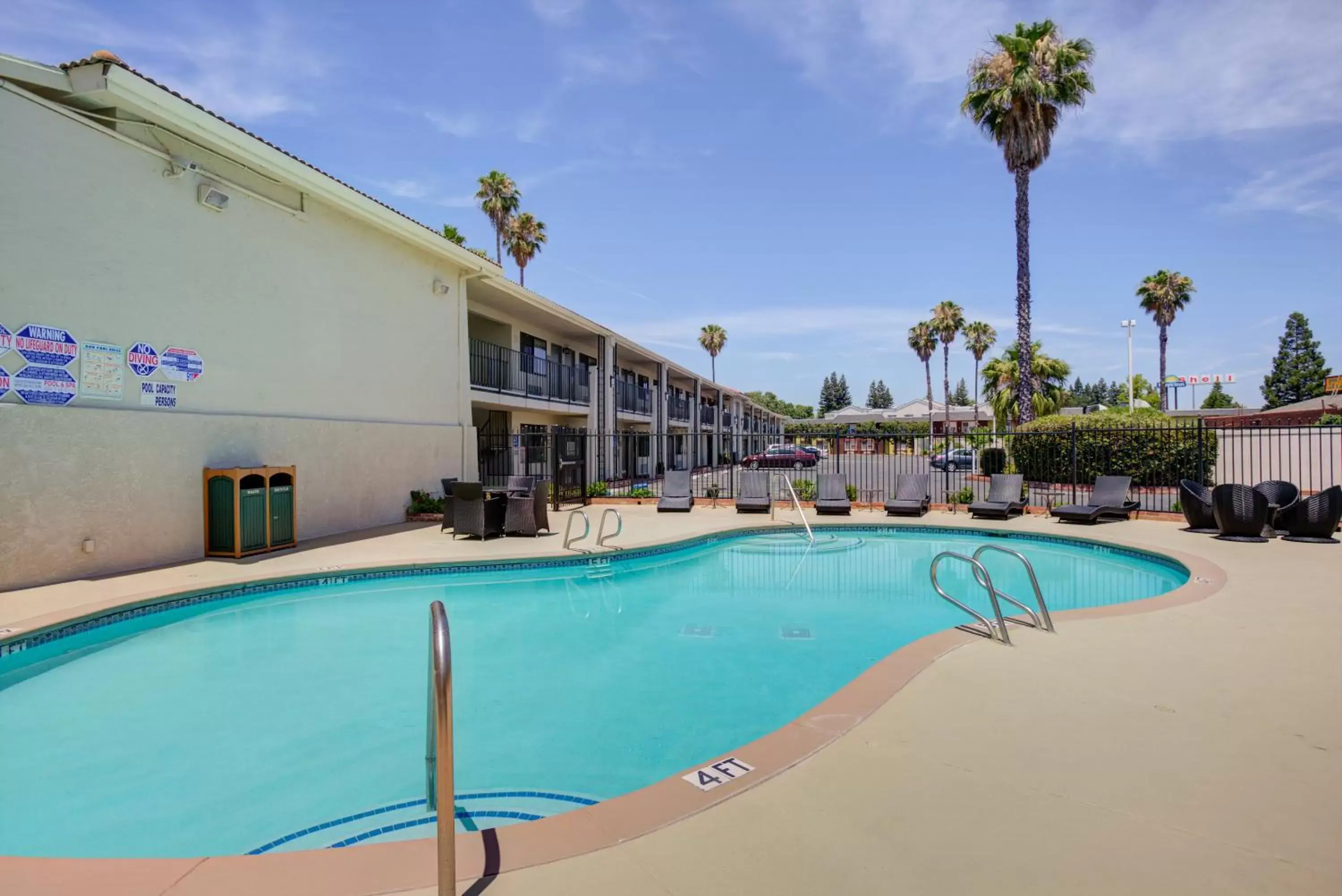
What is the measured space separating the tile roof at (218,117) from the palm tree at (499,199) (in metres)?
20.6

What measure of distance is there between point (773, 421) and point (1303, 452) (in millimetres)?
51915

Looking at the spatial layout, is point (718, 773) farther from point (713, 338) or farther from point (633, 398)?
point (713, 338)

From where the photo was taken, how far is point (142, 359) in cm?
881

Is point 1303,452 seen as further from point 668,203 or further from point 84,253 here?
point 84,253

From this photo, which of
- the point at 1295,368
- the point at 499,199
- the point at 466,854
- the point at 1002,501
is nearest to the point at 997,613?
the point at 466,854

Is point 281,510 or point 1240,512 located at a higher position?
point 281,510

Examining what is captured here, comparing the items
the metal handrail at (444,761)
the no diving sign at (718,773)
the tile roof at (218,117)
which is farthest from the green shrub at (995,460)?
the metal handrail at (444,761)

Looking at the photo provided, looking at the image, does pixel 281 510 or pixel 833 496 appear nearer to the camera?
pixel 281 510

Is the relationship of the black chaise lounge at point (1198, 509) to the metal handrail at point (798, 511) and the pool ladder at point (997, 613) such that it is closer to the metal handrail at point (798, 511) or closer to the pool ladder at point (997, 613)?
the metal handrail at point (798, 511)

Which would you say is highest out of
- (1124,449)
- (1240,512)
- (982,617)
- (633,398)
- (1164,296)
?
(1164,296)

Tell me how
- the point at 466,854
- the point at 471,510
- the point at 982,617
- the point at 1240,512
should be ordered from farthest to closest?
the point at 471,510
the point at 1240,512
the point at 982,617
the point at 466,854

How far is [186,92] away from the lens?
29.7 feet

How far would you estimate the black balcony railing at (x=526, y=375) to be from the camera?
60.7 feet

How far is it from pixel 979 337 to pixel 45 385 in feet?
169
